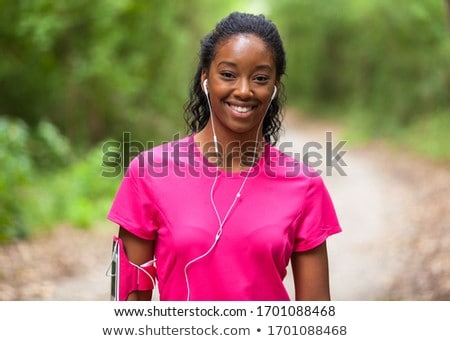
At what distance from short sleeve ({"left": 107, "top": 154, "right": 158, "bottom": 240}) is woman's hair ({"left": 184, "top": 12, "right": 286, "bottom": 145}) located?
1.07 feet

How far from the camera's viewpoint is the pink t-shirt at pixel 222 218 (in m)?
1.94

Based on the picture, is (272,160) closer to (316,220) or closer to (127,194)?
(316,220)

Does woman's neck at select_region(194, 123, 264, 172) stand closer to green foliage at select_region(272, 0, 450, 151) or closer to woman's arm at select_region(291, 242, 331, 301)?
woman's arm at select_region(291, 242, 331, 301)

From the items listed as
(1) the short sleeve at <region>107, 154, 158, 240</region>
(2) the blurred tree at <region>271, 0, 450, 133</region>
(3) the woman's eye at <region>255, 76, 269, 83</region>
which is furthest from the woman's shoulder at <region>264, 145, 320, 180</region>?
(2) the blurred tree at <region>271, 0, 450, 133</region>

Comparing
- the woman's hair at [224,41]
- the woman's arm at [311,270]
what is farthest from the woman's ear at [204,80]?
the woman's arm at [311,270]

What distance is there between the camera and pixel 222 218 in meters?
1.94

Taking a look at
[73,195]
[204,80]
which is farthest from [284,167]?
[73,195]

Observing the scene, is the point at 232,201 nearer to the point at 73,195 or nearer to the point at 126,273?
the point at 126,273

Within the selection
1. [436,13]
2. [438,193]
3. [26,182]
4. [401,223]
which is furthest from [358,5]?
[26,182]

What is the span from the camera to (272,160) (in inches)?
82.0

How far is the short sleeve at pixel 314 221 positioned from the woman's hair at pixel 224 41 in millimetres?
290

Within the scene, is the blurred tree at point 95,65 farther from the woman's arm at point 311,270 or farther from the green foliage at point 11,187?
the woman's arm at point 311,270
